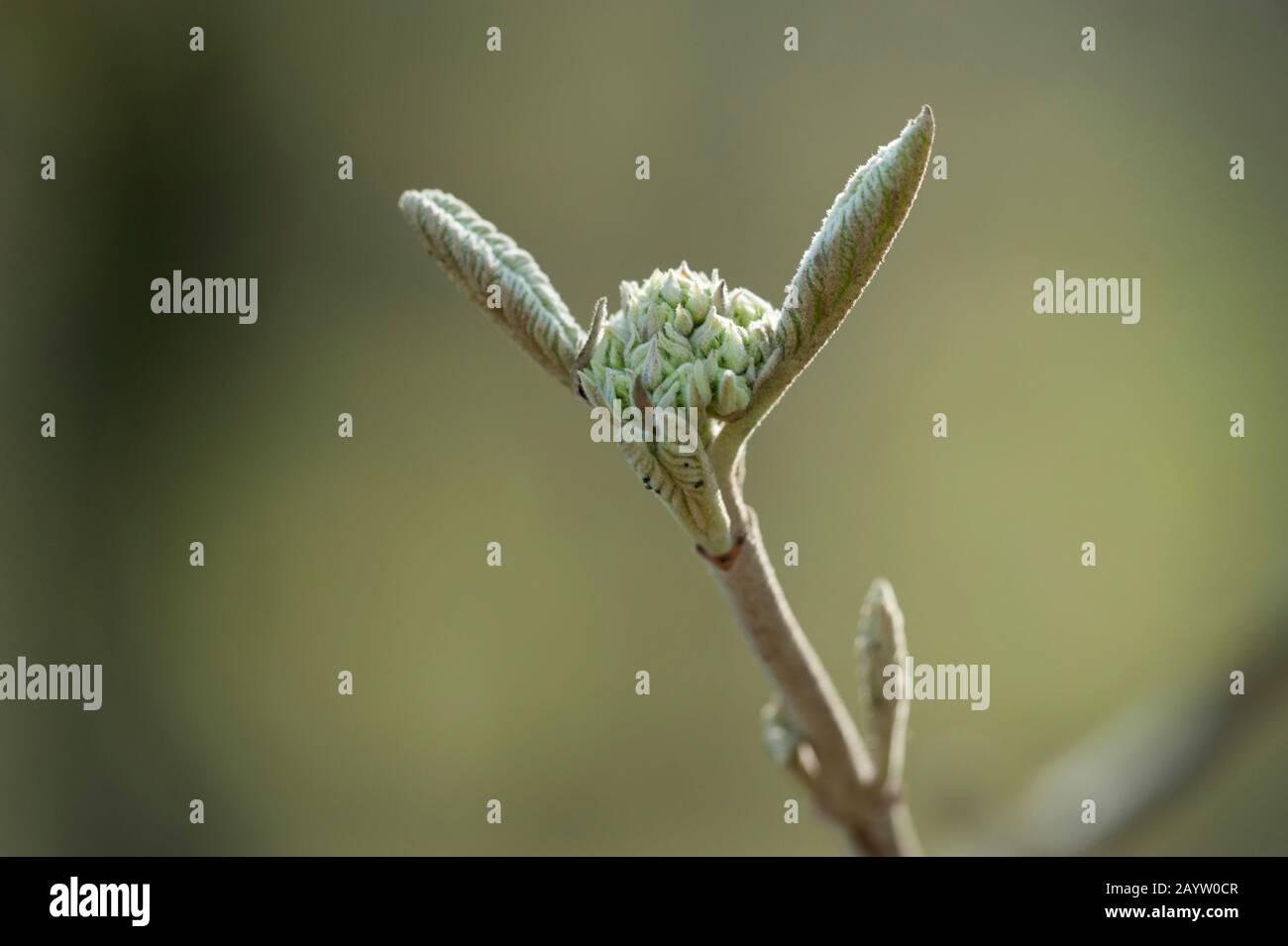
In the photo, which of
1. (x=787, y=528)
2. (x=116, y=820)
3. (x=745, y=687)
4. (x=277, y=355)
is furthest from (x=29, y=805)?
(x=787, y=528)

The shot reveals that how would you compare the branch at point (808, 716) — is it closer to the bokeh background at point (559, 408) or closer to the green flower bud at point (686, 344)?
the green flower bud at point (686, 344)

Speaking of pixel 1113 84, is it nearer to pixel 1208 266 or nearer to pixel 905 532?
pixel 1208 266

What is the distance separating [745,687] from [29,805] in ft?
8.14

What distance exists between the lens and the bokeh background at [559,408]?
3.73 meters

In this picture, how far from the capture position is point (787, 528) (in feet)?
12.7

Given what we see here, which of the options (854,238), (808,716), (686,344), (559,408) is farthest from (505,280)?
(559,408)

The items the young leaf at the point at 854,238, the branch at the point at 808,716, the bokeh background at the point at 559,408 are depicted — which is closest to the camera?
the young leaf at the point at 854,238

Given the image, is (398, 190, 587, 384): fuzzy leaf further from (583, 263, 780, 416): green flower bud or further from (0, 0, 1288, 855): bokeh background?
(0, 0, 1288, 855): bokeh background

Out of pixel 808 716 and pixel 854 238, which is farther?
pixel 808 716

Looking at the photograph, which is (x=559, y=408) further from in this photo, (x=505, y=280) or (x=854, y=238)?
(x=854, y=238)

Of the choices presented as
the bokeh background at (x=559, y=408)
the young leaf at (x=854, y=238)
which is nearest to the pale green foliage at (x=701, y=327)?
the young leaf at (x=854, y=238)

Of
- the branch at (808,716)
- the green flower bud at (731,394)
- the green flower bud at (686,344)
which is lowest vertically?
the branch at (808,716)

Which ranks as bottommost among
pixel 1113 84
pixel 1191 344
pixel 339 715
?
pixel 339 715

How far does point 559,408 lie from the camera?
3977 mm
